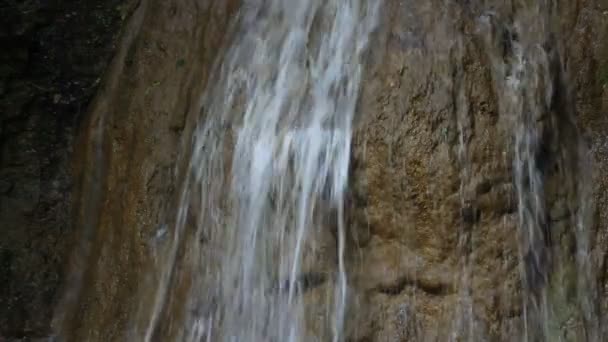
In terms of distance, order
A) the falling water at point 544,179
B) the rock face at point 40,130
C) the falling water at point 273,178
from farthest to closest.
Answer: the rock face at point 40,130 < the falling water at point 273,178 < the falling water at point 544,179

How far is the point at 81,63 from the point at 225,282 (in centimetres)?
143

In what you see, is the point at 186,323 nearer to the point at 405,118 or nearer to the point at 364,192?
the point at 364,192

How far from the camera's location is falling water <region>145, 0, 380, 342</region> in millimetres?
2689

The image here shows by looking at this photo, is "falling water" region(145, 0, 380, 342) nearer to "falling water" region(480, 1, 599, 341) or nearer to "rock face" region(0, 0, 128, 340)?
"falling water" region(480, 1, 599, 341)

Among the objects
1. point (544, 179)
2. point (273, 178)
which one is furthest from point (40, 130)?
point (544, 179)

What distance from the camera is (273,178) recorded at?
2.79 m

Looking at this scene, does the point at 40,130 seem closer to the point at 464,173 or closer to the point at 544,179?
the point at 464,173

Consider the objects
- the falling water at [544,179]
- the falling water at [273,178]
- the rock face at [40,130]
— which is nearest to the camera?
the falling water at [544,179]

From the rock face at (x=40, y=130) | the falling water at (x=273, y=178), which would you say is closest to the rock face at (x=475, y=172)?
the falling water at (x=273, y=178)

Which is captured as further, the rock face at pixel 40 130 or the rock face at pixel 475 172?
the rock face at pixel 40 130

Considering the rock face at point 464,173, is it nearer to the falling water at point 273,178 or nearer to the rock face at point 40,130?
the falling water at point 273,178

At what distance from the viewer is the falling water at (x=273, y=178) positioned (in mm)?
2689

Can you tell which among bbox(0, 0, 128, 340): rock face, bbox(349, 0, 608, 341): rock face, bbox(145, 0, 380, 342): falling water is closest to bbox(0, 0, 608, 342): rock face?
bbox(349, 0, 608, 341): rock face

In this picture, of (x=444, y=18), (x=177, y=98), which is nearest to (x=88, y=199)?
(x=177, y=98)
